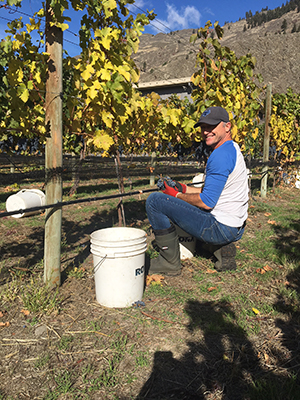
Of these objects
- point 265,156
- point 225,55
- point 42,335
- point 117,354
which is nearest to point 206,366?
point 117,354

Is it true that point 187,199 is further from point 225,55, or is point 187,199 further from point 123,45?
point 225,55

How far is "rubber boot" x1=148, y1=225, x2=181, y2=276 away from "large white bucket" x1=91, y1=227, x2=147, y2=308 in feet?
1.77

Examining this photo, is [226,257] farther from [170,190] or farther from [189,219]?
[170,190]

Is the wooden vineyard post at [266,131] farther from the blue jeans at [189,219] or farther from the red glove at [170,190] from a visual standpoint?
the red glove at [170,190]

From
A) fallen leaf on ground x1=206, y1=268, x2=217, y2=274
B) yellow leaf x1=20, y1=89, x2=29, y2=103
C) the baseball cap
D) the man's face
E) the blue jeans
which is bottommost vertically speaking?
fallen leaf on ground x1=206, y1=268, x2=217, y2=274

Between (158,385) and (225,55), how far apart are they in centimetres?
527

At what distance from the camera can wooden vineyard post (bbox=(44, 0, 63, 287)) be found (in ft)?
8.41

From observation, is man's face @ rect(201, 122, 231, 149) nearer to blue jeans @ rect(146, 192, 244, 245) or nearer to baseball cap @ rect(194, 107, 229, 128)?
baseball cap @ rect(194, 107, 229, 128)

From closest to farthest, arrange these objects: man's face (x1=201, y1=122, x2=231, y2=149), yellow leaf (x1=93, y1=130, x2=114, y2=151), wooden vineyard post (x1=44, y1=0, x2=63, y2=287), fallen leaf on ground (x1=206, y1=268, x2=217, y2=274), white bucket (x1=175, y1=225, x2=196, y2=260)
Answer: wooden vineyard post (x1=44, y1=0, x2=63, y2=287) < man's face (x1=201, y1=122, x2=231, y2=149) < yellow leaf (x1=93, y1=130, x2=114, y2=151) < fallen leaf on ground (x1=206, y1=268, x2=217, y2=274) < white bucket (x1=175, y1=225, x2=196, y2=260)

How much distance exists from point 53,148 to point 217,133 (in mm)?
→ 1428

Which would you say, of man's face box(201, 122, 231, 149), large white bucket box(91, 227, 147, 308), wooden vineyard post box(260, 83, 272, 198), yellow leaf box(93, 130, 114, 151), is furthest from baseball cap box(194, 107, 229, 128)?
wooden vineyard post box(260, 83, 272, 198)

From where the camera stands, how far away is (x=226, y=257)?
334 cm

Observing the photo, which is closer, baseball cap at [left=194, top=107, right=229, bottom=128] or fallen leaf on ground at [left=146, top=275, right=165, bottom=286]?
baseball cap at [left=194, top=107, right=229, bottom=128]

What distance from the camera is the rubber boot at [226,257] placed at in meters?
3.33
